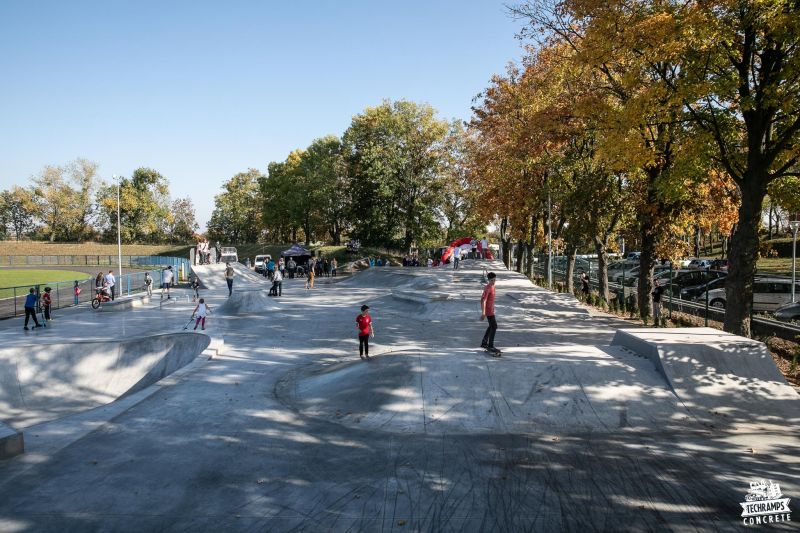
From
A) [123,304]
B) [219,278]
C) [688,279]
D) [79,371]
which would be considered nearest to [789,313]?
[688,279]

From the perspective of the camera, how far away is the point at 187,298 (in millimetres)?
29078

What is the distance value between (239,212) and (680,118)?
3624 inches

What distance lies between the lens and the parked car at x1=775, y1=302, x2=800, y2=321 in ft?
55.0

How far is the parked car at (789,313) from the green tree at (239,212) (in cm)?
8589

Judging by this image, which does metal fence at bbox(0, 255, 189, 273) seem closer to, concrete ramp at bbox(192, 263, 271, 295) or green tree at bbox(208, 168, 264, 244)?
green tree at bbox(208, 168, 264, 244)

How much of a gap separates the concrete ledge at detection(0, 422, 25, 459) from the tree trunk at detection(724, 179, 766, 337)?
599 inches

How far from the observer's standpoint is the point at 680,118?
14.0m

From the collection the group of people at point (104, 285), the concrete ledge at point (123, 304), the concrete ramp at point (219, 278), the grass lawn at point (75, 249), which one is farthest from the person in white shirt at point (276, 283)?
the grass lawn at point (75, 249)

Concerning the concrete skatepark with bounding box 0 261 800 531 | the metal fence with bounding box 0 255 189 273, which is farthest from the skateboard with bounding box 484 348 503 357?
the metal fence with bounding box 0 255 189 273

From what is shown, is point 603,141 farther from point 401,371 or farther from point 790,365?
point 401,371

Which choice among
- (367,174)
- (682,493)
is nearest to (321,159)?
(367,174)

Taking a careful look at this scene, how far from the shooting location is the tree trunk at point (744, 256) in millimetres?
12789

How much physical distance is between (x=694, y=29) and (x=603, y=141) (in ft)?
12.7

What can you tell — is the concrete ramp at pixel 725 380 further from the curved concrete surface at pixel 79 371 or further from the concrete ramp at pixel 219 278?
the concrete ramp at pixel 219 278
